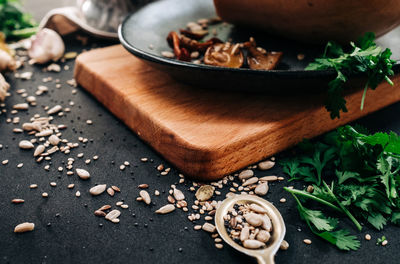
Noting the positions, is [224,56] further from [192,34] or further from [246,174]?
[246,174]

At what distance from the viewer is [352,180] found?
28.0 inches

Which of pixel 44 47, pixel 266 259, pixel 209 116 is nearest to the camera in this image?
pixel 266 259

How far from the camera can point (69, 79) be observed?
43.2 inches

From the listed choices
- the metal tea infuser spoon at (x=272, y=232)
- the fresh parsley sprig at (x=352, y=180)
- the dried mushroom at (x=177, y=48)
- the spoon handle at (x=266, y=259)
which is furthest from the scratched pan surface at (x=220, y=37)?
the spoon handle at (x=266, y=259)

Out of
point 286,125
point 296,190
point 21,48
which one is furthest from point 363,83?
point 21,48

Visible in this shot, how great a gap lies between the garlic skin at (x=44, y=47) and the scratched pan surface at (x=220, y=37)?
290 mm

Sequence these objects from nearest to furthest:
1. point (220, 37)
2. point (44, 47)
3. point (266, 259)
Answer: point (266, 259) < point (220, 37) < point (44, 47)

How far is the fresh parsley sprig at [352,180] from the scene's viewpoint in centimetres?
63

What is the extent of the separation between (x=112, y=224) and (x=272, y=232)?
0.26 metres

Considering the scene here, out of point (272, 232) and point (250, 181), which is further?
point (250, 181)

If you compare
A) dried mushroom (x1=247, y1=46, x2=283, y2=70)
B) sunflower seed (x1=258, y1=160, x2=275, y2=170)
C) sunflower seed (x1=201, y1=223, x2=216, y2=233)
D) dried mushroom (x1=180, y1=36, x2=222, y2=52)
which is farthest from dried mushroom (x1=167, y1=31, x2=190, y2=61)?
sunflower seed (x1=201, y1=223, x2=216, y2=233)

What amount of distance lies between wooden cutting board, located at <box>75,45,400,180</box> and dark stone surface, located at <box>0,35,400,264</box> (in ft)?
0.15

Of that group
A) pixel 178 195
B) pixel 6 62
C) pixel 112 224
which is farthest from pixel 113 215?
pixel 6 62

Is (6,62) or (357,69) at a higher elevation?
(357,69)
